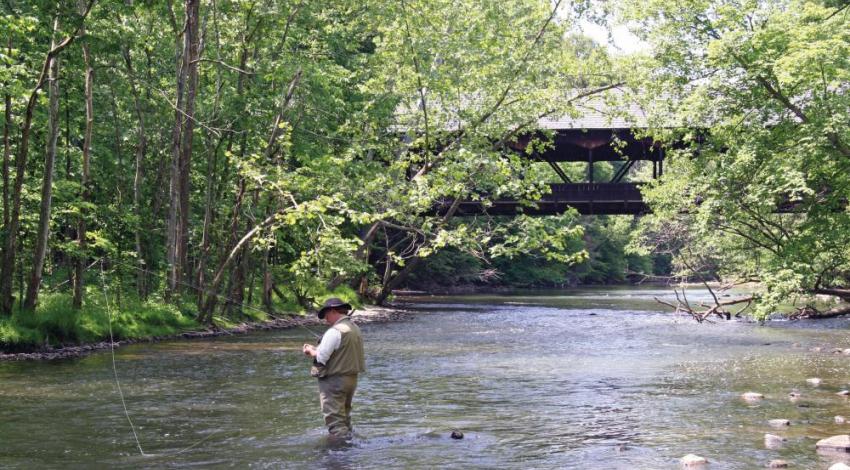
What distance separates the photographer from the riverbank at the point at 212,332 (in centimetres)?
1666

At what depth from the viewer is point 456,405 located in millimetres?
11953

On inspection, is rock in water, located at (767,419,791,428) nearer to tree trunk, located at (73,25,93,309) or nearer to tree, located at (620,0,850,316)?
tree, located at (620,0,850,316)

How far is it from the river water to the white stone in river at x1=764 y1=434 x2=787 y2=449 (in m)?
0.09

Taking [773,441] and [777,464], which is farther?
[773,441]

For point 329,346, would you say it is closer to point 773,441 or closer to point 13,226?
point 773,441

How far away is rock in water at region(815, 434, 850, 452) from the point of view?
28.7 feet

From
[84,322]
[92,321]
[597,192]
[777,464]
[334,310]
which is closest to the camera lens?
[777,464]

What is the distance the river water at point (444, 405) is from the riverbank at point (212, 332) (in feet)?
2.51

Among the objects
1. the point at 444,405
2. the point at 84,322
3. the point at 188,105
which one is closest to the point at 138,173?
the point at 188,105

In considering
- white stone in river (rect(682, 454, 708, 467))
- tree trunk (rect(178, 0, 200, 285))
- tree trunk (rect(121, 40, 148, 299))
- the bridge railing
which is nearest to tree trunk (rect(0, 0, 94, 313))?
tree trunk (rect(178, 0, 200, 285))

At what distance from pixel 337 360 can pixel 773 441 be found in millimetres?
4392

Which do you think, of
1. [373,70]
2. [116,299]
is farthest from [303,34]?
[116,299]

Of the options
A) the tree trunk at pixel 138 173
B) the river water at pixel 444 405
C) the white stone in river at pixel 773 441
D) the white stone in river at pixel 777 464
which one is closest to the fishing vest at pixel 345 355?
the river water at pixel 444 405

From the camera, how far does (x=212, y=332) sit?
74.5 ft
